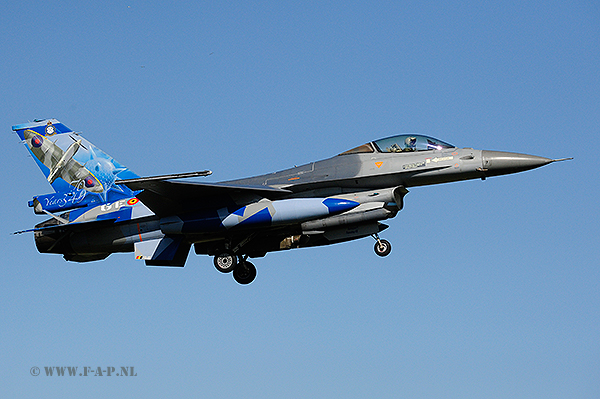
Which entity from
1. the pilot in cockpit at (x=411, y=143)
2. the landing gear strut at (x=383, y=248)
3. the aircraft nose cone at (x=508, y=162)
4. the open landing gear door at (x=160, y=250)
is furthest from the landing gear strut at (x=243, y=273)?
the aircraft nose cone at (x=508, y=162)

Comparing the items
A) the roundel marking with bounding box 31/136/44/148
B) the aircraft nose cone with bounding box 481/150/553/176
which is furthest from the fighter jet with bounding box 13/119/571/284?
the roundel marking with bounding box 31/136/44/148

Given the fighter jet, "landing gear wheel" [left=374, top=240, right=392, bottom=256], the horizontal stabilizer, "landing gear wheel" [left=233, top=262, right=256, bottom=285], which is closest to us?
the horizontal stabilizer

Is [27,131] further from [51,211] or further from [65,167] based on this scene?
[51,211]

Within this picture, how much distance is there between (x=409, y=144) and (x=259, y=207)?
161 inches

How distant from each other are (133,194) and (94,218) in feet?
5.09

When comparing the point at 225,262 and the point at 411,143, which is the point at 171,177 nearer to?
the point at 225,262

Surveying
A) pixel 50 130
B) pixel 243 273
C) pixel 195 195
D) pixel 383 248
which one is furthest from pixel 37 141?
pixel 383 248

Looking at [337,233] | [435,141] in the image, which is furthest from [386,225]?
[435,141]

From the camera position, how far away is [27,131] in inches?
824

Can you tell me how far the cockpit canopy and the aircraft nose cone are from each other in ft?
3.26

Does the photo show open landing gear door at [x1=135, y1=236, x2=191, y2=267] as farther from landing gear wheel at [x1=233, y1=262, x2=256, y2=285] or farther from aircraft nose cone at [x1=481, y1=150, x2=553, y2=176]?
aircraft nose cone at [x1=481, y1=150, x2=553, y2=176]

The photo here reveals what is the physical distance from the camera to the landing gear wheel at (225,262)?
60.3 feet

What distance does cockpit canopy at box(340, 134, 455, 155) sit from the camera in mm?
17578

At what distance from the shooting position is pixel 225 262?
18.4 m
